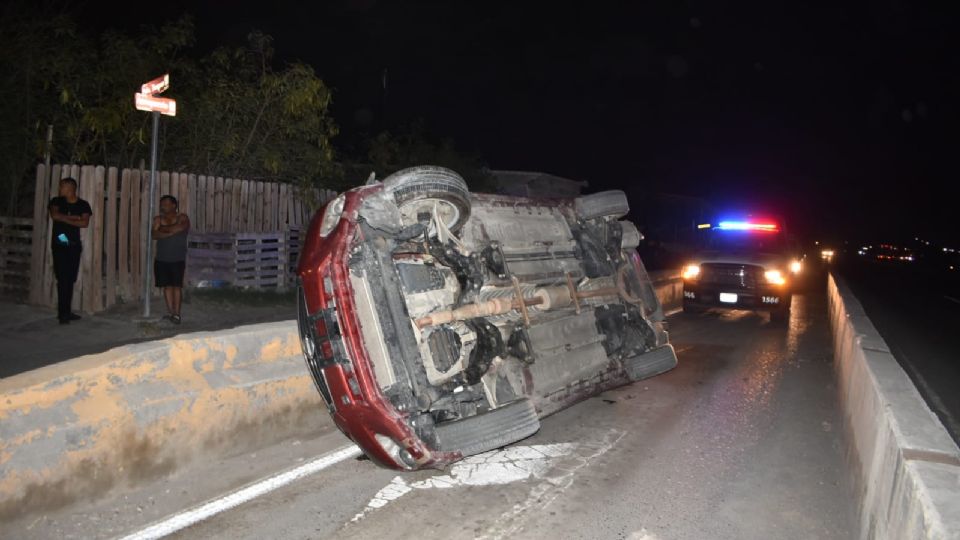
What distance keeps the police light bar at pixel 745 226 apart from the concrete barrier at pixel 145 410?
399 inches

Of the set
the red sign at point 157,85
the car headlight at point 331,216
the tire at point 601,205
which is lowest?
the car headlight at point 331,216

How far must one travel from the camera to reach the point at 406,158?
17.2m

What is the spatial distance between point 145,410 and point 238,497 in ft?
2.59

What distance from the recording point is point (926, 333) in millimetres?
11977

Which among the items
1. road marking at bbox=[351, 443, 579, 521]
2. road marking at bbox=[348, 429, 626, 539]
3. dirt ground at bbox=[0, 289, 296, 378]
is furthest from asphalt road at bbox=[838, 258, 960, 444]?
dirt ground at bbox=[0, 289, 296, 378]

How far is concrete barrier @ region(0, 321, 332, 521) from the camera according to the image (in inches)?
130

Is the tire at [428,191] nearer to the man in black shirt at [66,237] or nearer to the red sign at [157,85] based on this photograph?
the red sign at [157,85]

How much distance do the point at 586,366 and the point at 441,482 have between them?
1936 mm

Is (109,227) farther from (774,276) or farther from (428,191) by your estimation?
(774,276)

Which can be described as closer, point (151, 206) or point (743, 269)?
point (151, 206)

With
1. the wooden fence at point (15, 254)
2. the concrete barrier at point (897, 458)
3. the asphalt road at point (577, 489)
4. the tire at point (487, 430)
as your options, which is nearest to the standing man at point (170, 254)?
the wooden fence at point (15, 254)

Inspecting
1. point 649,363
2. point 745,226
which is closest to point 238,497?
point 649,363

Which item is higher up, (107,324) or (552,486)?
(107,324)

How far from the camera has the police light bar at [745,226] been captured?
12.5m
